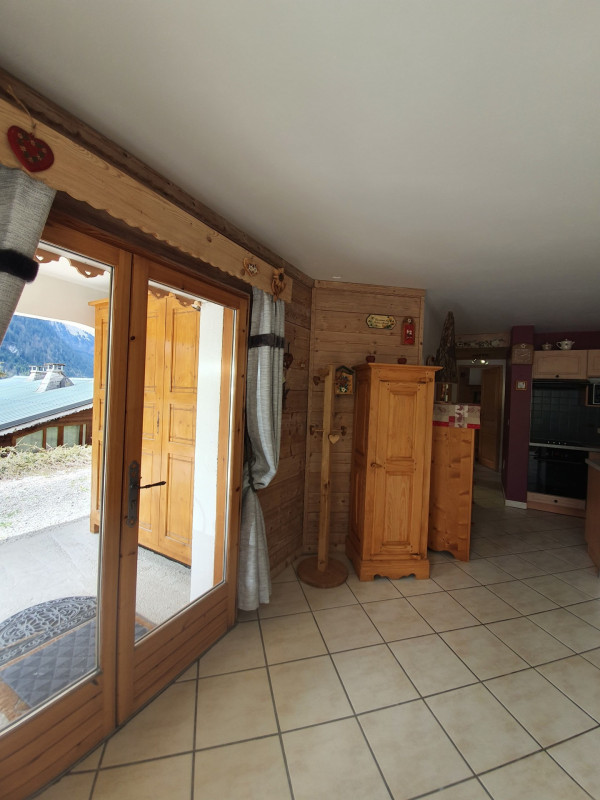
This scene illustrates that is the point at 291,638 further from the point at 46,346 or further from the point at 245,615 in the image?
the point at 46,346

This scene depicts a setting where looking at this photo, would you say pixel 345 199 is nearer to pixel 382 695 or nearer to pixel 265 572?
pixel 265 572

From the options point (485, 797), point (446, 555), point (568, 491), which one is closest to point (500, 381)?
point (568, 491)

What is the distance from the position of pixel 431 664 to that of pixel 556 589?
1.51 meters

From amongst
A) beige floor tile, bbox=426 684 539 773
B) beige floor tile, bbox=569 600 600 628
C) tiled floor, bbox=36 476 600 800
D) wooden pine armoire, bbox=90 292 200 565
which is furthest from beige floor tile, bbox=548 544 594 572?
wooden pine armoire, bbox=90 292 200 565

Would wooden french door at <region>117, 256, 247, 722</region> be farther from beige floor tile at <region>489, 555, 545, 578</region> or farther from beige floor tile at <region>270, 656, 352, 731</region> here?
beige floor tile at <region>489, 555, 545, 578</region>

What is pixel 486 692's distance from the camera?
171cm

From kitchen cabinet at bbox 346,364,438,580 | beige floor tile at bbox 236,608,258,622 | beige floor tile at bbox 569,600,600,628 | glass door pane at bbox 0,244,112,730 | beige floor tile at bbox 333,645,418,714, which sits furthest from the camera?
kitchen cabinet at bbox 346,364,438,580

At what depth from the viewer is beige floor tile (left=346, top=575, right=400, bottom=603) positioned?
98.0 inches

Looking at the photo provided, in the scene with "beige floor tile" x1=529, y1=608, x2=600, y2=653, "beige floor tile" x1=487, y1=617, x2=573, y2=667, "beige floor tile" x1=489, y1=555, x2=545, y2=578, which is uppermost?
"beige floor tile" x1=489, y1=555, x2=545, y2=578

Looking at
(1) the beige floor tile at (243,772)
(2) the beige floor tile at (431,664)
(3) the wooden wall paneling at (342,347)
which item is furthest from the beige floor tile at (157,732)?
(3) the wooden wall paneling at (342,347)

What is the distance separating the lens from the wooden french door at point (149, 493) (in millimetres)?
1293

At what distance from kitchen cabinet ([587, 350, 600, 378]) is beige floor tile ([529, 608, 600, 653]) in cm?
324

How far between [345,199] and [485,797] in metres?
2.59

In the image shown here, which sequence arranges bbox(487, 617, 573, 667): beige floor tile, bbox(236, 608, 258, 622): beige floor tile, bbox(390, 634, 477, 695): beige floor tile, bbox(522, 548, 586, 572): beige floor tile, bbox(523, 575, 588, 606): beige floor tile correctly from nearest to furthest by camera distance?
bbox(390, 634, 477, 695): beige floor tile, bbox(487, 617, 573, 667): beige floor tile, bbox(236, 608, 258, 622): beige floor tile, bbox(523, 575, 588, 606): beige floor tile, bbox(522, 548, 586, 572): beige floor tile
